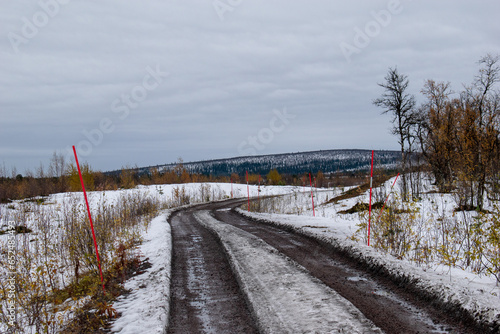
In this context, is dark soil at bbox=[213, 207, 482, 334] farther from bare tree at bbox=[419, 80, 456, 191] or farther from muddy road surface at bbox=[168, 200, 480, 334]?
bare tree at bbox=[419, 80, 456, 191]

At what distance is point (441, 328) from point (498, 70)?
80.7 feet

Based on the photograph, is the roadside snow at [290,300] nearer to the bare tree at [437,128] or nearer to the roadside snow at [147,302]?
the roadside snow at [147,302]

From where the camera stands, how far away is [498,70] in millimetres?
22453

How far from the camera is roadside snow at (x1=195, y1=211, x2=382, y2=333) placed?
14.5 ft

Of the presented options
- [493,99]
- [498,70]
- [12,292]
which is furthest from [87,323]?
[498,70]

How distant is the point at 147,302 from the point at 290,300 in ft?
8.03

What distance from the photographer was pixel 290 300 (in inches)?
213

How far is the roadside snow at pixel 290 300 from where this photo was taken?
4419 millimetres

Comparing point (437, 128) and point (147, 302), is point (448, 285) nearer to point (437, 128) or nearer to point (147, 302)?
point (147, 302)

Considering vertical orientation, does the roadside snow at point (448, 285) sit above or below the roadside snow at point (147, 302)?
above

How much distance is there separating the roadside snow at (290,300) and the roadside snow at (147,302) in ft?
4.76

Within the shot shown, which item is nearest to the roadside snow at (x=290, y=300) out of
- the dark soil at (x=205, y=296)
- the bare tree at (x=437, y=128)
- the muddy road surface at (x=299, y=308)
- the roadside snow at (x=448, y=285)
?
the muddy road surface at (x=299, y=308)

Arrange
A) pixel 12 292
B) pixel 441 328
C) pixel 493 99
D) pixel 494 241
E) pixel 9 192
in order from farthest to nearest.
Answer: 1. pixel 9 192
2. pixel 493 99
3. pixel 494 241
4. pixel 12 292
5. pixel 441 328

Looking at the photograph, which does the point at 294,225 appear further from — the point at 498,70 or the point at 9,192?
the point at 9,192
